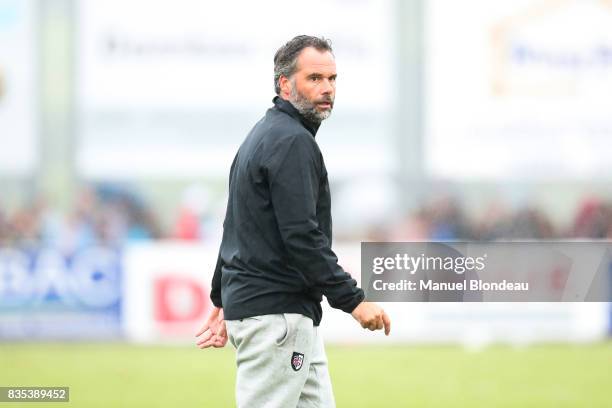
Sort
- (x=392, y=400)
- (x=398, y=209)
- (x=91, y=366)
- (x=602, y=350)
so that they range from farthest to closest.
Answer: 1. (x=398, y=209)
2. (x=602, y=350)
3. (x=91, y=366)
4. (x=392, y=400)

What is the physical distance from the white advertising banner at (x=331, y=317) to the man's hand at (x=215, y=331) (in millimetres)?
7327

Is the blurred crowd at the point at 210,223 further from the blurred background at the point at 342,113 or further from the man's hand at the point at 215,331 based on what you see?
the man's hand at the point at 215,331

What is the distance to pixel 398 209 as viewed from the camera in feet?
47.6

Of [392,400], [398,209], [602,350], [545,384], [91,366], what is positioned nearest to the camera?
[392,400]

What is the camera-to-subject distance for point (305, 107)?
4441 millimetres

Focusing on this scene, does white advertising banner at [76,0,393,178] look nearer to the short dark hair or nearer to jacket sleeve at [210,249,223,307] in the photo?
jacket sleeve at [210,249,223,307]

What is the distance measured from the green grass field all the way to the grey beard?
4.38 meters

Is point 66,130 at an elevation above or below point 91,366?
above

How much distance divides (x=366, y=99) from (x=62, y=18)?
166 inches

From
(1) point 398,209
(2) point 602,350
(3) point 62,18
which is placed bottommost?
(2) point 602,350

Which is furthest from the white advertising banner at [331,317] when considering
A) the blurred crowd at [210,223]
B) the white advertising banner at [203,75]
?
the white advertising banner at [203,75]

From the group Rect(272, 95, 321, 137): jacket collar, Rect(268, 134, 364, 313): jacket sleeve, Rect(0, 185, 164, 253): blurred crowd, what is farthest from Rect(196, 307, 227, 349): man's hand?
Rect(0, 185, 164, 253): blurred crowd

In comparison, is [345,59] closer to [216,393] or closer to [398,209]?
[398,209]

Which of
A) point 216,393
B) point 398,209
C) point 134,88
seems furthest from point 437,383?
point 134,88
